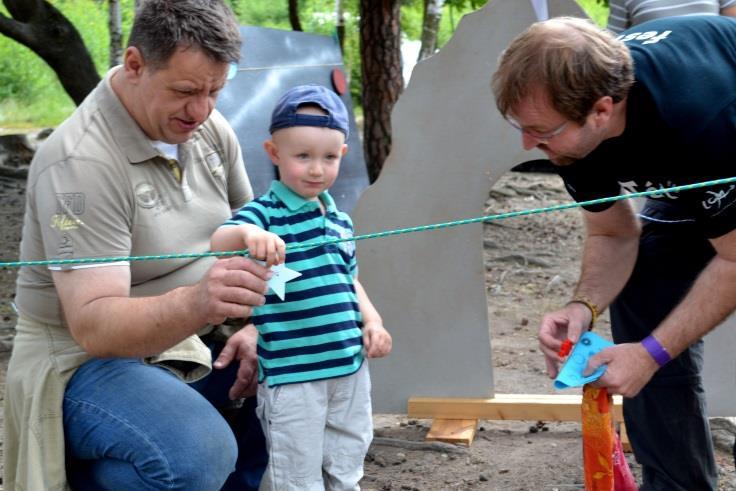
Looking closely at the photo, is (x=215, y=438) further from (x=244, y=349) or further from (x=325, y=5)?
(x=325, y=5)

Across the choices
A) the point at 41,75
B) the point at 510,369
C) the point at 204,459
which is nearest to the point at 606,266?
the point at 204,459

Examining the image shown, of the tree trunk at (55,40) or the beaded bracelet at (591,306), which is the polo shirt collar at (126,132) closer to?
the beaded bracelet at (591,306)

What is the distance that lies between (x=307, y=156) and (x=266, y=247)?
0.45 m

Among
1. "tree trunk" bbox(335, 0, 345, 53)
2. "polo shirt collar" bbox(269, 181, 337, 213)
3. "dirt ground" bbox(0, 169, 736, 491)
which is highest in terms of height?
"tree trunk" bbox(335, 0, 345, 53)

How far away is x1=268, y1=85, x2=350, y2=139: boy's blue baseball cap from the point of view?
2779mm

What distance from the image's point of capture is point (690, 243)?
10.0ft

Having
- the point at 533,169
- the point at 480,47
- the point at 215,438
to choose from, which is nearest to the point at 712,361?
the point at 480,47

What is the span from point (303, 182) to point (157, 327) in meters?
0.58

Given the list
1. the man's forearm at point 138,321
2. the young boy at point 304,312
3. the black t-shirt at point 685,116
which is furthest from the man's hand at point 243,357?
the black t-shirt at point 685,116

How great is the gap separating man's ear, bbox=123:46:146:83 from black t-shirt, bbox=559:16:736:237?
1.17 metres

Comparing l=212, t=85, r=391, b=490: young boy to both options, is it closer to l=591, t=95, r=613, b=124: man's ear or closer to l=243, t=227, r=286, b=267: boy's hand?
l=243, t=227, r=286, b=267: boy's hand

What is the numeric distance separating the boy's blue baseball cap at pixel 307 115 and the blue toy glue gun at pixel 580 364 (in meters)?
0.86

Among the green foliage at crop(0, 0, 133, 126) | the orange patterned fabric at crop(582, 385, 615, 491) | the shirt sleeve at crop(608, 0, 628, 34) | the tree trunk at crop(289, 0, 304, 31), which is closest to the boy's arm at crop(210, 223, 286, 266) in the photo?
the orange patterned fabric at crop(582, 385, 615, 491)

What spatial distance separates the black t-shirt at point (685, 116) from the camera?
7.90ft
